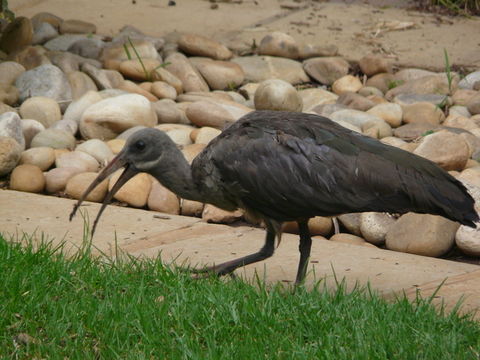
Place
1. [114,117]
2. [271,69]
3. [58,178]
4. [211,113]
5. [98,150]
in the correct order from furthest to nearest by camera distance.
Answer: [271,69] → [211,113] → [114,117] → [98,150] → [58,178]

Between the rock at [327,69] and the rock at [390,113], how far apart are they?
4.33 feet

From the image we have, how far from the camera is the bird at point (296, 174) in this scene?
4.43m

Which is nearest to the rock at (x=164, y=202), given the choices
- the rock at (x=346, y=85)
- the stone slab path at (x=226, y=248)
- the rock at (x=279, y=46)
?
the stone slab path at (x=226, y=248)

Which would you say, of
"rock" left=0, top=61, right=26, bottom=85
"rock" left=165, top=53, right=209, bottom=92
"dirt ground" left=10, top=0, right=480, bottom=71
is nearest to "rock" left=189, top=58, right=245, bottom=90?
"rock" left=165, top=53, right=209, bottom=92

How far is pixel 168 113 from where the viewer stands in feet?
26.4

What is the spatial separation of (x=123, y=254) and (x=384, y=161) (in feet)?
5.35

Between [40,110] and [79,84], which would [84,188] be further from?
[79,84]

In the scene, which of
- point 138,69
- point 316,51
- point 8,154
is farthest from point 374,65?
point 8,154

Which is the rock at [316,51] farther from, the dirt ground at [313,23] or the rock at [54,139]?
the rock at [54,139]

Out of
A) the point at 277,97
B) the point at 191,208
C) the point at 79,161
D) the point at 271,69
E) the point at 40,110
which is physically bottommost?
the point at 191,208

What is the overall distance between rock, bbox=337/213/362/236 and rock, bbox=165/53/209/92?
328cm

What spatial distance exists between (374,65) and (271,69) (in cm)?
108

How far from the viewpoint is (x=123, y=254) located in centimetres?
521

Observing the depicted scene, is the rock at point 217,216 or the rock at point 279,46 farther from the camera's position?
the rock at point 279,46
